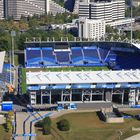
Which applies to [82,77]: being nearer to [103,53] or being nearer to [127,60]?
[127,60]

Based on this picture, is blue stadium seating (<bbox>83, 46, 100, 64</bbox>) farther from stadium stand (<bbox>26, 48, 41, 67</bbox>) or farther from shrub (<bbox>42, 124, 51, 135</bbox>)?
shrub (<bbox>42, 124, 51, 135</bbox>)

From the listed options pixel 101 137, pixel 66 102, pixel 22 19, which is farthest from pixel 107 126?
pixel 22 19

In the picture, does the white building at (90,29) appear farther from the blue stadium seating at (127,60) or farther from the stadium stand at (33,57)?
the stadium stand at (33,57)

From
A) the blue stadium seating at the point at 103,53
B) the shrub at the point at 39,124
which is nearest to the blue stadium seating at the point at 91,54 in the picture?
the blue stadium seating at the point at 103,53

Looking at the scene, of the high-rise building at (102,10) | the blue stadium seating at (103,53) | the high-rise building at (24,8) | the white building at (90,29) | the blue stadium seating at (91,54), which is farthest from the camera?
the high-rise building at (24,8)

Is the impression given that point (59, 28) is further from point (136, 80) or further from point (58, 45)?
point (136, 80)

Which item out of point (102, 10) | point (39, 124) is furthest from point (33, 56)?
point (102, 10)
